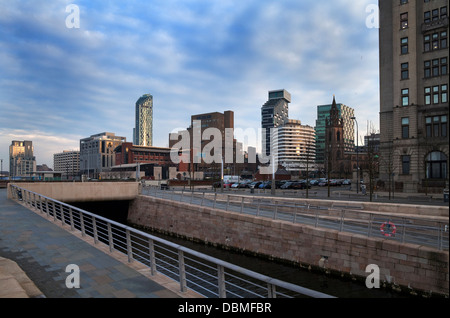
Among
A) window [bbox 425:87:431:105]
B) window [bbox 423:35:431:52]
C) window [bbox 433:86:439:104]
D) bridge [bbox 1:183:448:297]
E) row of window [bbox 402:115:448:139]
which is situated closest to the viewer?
bridge [bbox 1:183:448:297]

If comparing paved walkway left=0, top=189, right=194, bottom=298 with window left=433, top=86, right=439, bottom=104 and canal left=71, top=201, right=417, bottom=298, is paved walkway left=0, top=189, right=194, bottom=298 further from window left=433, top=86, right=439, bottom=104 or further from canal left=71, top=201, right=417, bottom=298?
window left=433, top=86, right=439, bottom=104

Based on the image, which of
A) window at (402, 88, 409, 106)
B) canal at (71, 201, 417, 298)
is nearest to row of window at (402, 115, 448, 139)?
window at (402, 88, 409, 106)

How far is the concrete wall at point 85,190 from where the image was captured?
3058 centimetres

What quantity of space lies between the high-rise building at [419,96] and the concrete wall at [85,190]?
108ft

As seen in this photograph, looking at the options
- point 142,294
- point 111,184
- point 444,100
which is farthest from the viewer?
point 444,100

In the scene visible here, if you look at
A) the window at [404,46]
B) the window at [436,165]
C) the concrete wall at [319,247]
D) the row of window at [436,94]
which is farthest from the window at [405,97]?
the concrete wall at [319,247]

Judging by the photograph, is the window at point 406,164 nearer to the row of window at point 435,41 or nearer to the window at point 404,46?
the row of window at point 435,41

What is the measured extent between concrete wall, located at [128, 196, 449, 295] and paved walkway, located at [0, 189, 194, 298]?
955 centimetres

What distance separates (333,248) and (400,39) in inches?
1717

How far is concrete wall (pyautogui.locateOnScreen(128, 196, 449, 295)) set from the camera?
12.0 m
